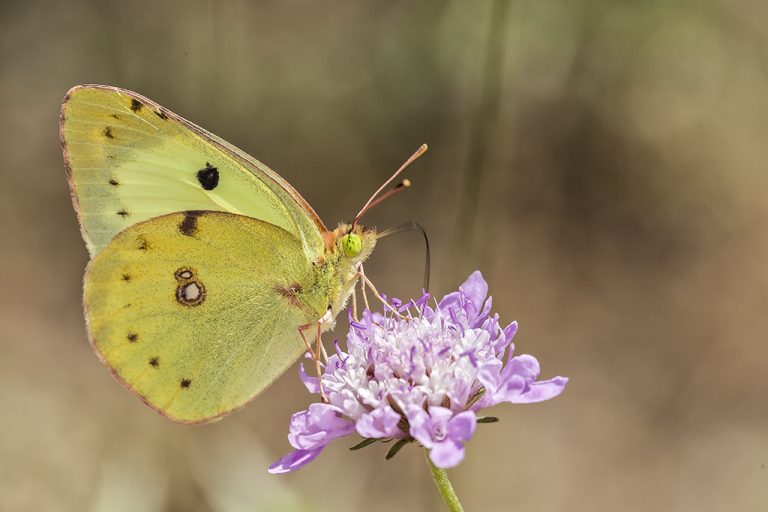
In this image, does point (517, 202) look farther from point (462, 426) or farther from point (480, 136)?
point (462, 426)

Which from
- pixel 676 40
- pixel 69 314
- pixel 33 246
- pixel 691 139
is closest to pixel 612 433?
pixel 691 139

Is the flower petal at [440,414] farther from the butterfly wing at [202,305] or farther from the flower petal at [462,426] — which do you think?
the butterfly wing at [202,305]

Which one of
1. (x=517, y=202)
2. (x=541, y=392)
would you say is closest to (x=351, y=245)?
(x=541, y=392)

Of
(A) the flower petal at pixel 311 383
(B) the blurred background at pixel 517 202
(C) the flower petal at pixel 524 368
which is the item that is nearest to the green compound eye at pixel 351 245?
(A) the flower petal at pixel 311 383

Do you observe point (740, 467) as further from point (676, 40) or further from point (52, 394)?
point (52, 394)

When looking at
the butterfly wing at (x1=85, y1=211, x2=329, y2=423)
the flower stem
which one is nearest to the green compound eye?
the butterfly wing at (x1=85, y1=211, x2=329, y2=423)
